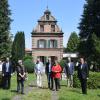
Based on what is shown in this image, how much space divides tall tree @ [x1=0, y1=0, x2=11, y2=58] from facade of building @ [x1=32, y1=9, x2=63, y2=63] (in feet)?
85.2

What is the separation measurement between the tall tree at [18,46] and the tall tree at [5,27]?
4.16m

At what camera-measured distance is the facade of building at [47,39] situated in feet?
232

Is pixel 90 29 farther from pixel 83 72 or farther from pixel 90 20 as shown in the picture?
pixel 83 72

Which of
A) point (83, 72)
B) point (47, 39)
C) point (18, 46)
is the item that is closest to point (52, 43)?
point (47, 39)

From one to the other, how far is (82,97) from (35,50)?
52.2m

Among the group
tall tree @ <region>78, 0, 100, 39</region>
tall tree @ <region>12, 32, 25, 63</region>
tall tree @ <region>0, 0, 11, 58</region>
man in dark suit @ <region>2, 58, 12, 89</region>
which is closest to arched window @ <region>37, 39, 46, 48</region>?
tall tree @ <region>12, 32, 25, 63</region>

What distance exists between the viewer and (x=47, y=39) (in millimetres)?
71688

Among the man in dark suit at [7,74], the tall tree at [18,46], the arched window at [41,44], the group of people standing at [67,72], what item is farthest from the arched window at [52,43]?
the man in dark suit at [7,74]

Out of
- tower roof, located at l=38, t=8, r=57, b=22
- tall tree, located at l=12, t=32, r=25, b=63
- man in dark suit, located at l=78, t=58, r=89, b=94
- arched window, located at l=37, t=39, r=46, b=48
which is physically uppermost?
tower roof, located at l=38, t=8, r=57, b=22

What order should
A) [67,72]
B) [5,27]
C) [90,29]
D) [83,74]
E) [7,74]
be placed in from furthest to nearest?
[90,29]
[5,27]
[67,72]
[7,74]
[83,74]

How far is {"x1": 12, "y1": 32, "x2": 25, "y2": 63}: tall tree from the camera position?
4859 cm

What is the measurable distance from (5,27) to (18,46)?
638 cm

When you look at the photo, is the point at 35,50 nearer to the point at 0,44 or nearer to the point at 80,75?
the point at 0,44

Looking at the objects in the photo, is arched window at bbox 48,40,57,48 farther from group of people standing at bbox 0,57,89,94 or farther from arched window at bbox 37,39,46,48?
group of people standing at bbox 0,57,89,94
